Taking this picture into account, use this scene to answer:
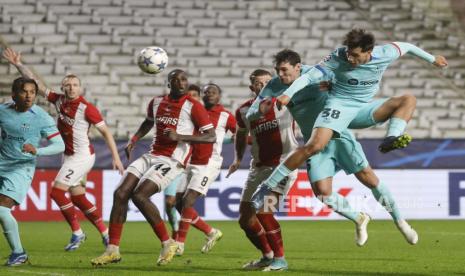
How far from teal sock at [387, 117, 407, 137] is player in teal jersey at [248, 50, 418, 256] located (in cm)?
37

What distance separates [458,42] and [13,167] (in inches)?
809

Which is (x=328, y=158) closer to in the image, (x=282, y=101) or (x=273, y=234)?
(x=273, y=234)

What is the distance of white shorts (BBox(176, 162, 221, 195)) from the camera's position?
1375cm

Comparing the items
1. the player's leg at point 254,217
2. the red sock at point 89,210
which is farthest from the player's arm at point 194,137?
the red sock at point 89,210

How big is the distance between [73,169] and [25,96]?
332 cm

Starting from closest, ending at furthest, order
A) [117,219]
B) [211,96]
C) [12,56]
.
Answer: [117,219] → [12,56] → [211,96]

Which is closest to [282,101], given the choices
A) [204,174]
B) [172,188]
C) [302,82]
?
[302,82]

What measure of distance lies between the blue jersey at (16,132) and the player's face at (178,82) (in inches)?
56.9

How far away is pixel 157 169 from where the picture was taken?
36.6 ft

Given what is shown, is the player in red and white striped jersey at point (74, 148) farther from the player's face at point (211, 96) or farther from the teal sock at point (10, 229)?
the teal sock at point (10, 229)

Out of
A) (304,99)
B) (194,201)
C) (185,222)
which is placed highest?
(304,99)

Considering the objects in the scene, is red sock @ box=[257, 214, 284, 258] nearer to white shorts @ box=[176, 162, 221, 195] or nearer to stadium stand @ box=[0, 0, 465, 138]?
white shorts @ box=[176, 162, 221, 195]

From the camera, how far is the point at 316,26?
29484 millimetres

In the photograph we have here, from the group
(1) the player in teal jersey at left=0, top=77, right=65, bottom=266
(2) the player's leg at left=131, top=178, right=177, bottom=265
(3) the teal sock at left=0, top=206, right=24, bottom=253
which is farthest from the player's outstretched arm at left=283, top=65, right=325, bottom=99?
(3) the teal sock at left=0, top=206, right=24, bottom=253
